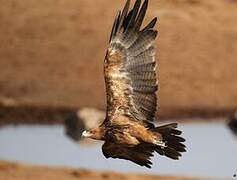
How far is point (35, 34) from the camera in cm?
2061

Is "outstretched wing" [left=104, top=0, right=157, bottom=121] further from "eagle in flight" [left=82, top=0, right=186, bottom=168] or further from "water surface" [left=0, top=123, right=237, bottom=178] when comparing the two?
"water surface" [left=0, top=123, right=237, bottom=178]

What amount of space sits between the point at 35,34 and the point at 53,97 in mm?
1524

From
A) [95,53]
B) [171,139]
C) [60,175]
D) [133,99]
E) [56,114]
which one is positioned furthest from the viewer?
[95,53]

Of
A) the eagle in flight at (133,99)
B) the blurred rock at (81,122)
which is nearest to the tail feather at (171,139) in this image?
the eagle in flight at (133,99)

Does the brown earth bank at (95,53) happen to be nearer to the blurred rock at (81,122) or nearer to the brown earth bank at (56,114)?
the brown earth bank at (56,114)

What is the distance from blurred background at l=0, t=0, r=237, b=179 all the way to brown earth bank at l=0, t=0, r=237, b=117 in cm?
2

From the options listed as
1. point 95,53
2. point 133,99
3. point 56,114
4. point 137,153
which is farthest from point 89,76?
point 137,153

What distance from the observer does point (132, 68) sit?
1234 cm

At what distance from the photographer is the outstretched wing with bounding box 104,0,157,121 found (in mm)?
12156

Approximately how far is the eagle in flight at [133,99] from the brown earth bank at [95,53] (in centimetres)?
699

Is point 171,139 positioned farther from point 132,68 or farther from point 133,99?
point 132,68

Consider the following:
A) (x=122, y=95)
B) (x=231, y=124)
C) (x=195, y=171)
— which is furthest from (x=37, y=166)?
(x=122, y=95)

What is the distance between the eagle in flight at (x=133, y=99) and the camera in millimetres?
11922

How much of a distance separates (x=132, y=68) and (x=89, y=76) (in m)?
7.83
